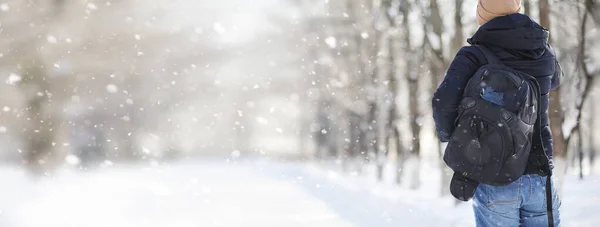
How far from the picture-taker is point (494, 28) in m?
2.53

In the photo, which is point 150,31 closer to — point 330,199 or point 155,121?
point 330,199

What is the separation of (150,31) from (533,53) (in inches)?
876

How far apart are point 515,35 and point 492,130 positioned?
0.43m

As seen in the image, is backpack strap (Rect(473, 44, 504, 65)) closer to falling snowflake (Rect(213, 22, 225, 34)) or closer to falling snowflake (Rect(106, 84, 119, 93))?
falling snowflake (Rect(106, 84, 119, 93))

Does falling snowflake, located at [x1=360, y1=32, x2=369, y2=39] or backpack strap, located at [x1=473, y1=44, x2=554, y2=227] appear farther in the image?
falling snowflake, located at [x1=360, y1=32, x2=369, y2=39]

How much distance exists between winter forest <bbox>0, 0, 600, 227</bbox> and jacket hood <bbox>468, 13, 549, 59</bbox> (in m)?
6.30

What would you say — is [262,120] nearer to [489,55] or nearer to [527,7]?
[527,7]

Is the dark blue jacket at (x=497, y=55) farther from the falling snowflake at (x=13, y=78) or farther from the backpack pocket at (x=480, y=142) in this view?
the falling snowflake at (x=13, y=78)

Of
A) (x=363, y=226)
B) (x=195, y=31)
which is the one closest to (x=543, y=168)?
(x=363, y=226)

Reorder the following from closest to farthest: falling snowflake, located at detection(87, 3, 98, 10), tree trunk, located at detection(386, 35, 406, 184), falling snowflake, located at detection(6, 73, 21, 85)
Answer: tree trunk, located at detection(386, 35, 406, 184) < falling snowflake, located at detection(6, 73, 21, 85) < falling snowflake, located at detection(87, 3, 98, 10)

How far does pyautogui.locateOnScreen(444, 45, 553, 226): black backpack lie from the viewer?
237 centimetres

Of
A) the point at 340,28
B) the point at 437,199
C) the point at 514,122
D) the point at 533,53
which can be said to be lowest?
the point at 437,199

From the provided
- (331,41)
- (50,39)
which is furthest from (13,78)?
(331,41)

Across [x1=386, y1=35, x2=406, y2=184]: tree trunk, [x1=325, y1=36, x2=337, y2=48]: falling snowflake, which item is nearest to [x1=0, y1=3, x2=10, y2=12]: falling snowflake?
[x1=325, y1=36, x2=337, y2=48]: falling snowflake
